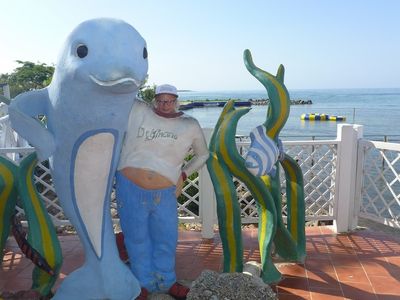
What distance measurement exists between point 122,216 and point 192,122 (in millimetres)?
820

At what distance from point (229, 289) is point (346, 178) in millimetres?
2532

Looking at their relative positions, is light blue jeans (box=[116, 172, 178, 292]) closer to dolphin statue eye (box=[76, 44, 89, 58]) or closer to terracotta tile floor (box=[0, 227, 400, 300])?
terracotta tile floor (box=[0, 227, 400, 300])

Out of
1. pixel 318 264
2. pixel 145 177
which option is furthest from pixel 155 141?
pixel 318 264

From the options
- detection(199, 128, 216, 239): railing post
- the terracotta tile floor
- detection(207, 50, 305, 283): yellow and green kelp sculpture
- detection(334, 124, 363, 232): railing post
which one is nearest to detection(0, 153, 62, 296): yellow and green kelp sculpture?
the terracotta tile floor

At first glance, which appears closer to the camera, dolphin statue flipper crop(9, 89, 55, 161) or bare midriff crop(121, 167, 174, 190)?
dolphin statue flipper crop(9, 89, 55, 161)

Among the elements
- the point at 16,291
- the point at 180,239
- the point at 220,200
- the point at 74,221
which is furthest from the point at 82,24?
the point at 180,239

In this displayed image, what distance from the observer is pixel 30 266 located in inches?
154

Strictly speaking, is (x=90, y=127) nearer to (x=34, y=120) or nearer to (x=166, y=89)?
(x=34, y=120)

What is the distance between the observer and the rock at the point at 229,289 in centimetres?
264

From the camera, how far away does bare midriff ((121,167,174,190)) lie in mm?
2775

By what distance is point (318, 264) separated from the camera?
3.90m

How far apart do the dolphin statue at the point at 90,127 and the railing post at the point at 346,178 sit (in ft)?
9.28

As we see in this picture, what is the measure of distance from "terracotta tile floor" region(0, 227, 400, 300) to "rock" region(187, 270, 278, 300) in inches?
26.9

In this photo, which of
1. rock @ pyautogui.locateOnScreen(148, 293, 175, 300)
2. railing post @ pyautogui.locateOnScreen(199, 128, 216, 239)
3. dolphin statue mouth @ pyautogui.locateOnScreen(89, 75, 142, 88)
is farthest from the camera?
railing post @ pyautogui.locateOnScreen(199, 128, 216, 239)
